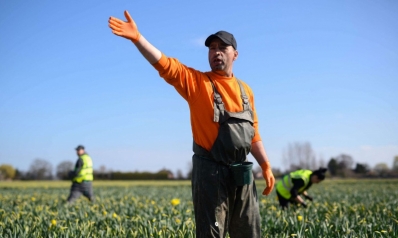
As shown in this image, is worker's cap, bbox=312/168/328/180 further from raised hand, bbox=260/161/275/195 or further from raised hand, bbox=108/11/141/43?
raised hand, bbox=108/11/141/43

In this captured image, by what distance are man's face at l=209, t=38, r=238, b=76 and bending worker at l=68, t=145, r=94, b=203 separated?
26.8 ft

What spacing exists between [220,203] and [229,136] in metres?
0.56

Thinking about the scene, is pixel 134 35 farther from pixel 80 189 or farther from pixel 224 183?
pixel 80 189

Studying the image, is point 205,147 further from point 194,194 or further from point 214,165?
point 194,194

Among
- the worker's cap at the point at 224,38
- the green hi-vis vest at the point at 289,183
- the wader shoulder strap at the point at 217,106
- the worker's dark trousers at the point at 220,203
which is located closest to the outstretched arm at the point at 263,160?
the worker's dark trousers at the point at 220,203

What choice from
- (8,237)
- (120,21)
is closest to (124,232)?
(8,237)

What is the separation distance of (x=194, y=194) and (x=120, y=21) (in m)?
1.53

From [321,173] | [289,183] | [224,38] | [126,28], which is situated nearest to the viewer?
[126,28]

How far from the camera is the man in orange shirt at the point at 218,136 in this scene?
10.4 feet

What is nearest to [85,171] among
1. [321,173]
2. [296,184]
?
[296,184]

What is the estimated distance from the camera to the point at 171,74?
3.15 m

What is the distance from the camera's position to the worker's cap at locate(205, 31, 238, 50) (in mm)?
3338

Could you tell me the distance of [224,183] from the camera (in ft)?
10.6

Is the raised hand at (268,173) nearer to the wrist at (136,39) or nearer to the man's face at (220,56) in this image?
the man's face at (220,56)
